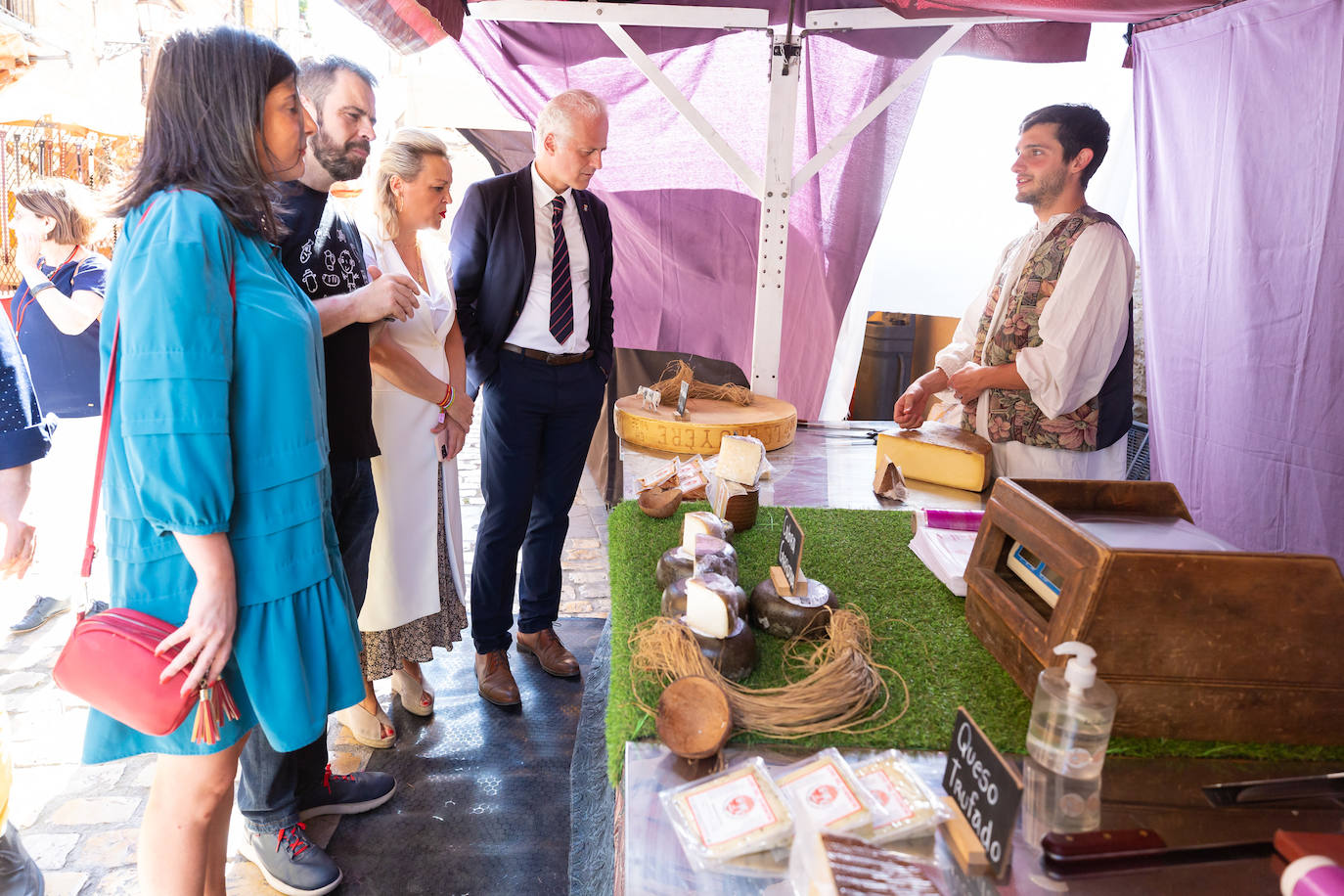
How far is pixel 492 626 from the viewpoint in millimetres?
2953

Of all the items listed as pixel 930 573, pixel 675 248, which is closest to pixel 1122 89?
pixel 675 248

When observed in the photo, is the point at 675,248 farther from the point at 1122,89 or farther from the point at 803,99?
the point at 1122,89

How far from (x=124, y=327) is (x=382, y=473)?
126cm

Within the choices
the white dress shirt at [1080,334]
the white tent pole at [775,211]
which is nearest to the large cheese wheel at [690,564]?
the white dress shirt at [1080,334]

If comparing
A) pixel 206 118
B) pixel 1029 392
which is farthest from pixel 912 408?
pixel 206 118

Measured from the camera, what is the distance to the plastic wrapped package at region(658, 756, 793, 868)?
3.10 feet

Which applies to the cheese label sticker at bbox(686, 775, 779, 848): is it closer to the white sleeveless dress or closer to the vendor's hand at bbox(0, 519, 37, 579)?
the white sleeveless dress

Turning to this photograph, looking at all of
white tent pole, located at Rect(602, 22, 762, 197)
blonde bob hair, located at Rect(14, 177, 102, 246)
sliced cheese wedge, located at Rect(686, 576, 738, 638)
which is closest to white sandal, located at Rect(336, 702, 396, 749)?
sliced cheese wedge, located at Rect(686, 576, 738, 638)

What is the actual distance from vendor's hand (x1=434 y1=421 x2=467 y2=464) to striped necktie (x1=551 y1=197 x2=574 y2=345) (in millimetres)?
471

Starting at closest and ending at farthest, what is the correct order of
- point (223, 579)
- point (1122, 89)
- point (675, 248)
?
point (223, 579), point (1122, 89), point (675, 248)

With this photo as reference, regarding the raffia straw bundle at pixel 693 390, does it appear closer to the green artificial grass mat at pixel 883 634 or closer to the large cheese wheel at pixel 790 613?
the green artificial grass mat at pixel 883 634

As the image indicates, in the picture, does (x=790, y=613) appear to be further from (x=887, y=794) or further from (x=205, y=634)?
(x=205, y=634)

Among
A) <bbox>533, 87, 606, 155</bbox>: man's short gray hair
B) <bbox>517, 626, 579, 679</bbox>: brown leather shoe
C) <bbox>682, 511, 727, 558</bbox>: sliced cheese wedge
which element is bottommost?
<bbox>517, 626, 579, 679</bbox>: brown leather shoe

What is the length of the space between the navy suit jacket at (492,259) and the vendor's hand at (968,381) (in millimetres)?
1437
